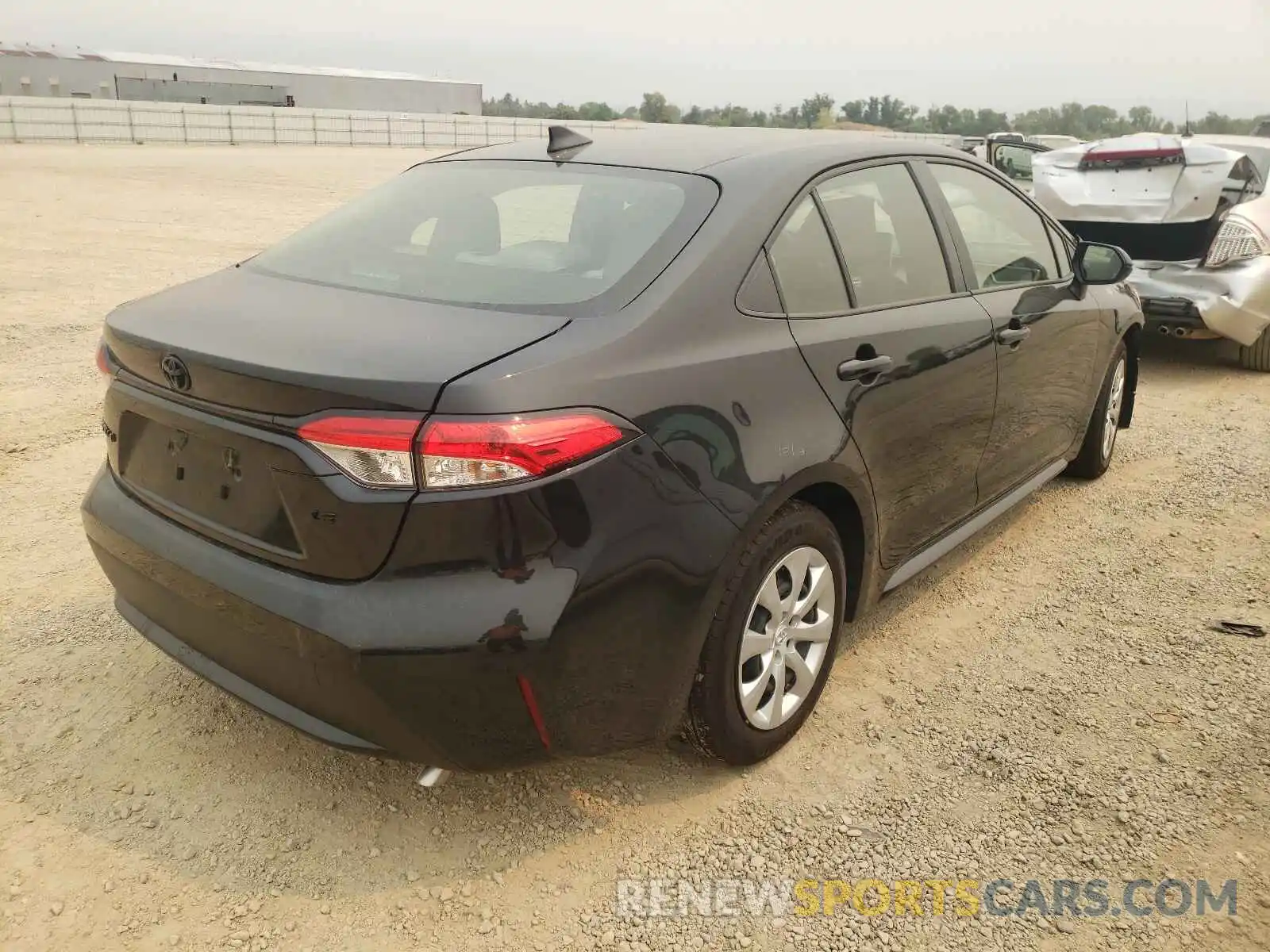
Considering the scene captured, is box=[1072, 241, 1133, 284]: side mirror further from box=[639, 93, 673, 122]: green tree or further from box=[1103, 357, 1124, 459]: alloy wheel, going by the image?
box=[639, 93, 673, 122]: green tree

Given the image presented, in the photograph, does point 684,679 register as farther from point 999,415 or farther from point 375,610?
point 999,415

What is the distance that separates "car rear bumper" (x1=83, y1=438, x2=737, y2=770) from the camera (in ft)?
6.74

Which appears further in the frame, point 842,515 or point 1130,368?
point 1130,368

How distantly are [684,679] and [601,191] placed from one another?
4.46ft

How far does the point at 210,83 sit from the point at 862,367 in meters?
68.3

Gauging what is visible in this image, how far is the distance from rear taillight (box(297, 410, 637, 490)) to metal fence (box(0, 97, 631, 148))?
25.1m

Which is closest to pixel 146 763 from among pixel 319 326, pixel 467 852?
pixel 467 852

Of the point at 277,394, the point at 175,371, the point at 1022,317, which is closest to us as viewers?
the point at 277,394

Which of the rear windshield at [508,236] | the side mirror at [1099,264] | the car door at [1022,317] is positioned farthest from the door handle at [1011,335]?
the rear windshield at [508,236]

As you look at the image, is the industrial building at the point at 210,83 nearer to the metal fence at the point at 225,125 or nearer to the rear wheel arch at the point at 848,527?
the metal fence at the point at 225,125

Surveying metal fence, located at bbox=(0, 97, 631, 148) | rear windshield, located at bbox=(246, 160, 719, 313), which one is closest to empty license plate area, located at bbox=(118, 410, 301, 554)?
rear windshield, located at bbox=(246, 160, 719, 313)

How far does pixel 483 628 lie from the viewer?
2.05 meters

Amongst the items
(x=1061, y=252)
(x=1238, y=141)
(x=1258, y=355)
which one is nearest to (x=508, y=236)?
(x=1061, y=252)

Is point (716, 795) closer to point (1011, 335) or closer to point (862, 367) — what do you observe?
point (862, 367)
